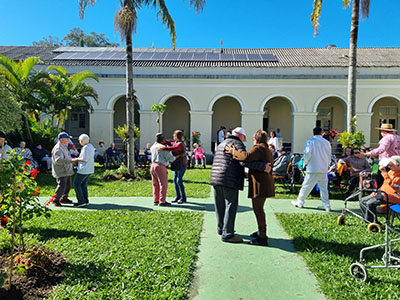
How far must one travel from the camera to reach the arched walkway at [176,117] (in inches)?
859

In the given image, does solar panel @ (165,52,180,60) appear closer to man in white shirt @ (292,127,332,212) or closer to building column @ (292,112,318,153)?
building column @ (292,112,318,153)

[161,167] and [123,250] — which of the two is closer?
[123,250]

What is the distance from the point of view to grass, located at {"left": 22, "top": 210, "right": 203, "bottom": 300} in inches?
134

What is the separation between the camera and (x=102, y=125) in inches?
739

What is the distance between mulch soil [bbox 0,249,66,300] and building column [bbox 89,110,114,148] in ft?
50.0

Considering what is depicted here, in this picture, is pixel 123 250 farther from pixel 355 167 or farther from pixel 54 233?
pixel 355 167

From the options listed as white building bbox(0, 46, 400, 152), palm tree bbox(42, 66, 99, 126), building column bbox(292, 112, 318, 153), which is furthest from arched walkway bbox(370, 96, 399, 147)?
palm tree bbox(42, 66, 99, 126)

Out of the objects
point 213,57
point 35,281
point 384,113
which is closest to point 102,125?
point 213,57

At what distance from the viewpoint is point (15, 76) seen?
43.2 feet

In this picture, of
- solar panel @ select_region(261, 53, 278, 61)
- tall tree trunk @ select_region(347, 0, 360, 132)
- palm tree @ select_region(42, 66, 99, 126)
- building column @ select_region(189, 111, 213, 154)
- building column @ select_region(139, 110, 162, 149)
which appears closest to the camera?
tall tree trunk @ select_region(347, 0, 360, 132)

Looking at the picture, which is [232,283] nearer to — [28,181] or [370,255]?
[370,255]

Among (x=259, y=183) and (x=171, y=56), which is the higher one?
(x=171, y=56)

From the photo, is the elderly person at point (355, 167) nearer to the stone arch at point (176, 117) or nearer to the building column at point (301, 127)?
the building column at point (301, 127)

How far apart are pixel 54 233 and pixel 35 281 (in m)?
1.87
